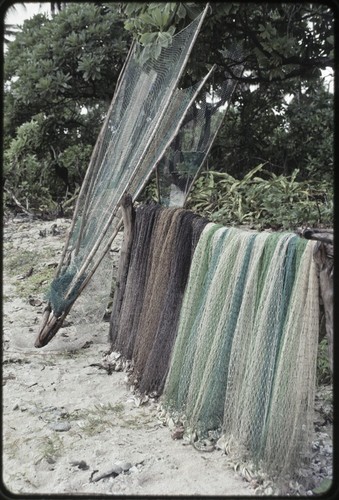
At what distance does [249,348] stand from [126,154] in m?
2.32

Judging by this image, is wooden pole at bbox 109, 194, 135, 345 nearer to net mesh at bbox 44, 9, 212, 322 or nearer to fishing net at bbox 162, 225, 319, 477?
net mesh at bbox 44, 9, 212, 322

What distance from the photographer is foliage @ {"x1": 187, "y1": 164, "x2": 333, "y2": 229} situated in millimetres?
5094

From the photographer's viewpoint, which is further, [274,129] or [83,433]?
[274,129]

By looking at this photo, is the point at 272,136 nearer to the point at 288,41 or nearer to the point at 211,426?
the point at 288,41

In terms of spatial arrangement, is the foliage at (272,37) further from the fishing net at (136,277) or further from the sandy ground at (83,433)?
the sandy ground at (83,433)

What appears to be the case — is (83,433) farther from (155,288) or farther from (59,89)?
(59,89)

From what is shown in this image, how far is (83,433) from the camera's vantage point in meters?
3.12

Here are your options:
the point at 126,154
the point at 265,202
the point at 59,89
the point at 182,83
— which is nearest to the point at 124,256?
the point at 126,154

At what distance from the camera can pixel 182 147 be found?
4.84 metres

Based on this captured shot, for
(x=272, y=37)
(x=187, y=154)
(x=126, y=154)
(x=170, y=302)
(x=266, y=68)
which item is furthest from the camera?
(x=266, y=68)

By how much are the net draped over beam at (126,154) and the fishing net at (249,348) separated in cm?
135

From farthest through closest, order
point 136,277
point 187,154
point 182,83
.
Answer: point 182,83
point 187,154
point 136,277

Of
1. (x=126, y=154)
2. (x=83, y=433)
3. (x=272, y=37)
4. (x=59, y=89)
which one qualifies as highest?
(x=272, y=37)

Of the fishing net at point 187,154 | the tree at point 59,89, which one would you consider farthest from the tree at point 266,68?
the tree at point 59,89
